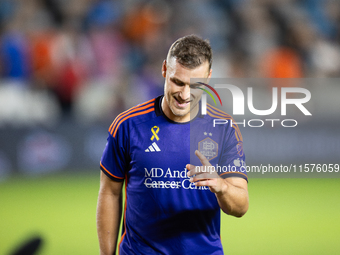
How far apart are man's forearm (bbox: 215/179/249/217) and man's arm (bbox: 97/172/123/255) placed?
67 cm

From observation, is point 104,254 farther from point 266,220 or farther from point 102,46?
point 102,46

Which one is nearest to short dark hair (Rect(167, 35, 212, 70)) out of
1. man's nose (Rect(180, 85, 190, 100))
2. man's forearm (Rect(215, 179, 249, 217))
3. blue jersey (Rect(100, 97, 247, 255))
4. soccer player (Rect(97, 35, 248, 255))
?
soccer player (Rect(97, 35, 248, 255))

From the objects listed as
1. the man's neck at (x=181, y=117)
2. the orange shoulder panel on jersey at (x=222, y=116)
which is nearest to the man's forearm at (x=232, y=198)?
the orange shoulder panel on jersey at (x=222, y=116)

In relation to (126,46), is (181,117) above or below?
below

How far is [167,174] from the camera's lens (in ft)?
8.19

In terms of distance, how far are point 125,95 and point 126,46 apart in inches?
59.7

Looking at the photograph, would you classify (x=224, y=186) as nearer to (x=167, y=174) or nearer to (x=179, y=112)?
(x=167, y=174)

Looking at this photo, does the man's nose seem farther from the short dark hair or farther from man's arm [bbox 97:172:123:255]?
man's arm [bbox 97:172:123:255]

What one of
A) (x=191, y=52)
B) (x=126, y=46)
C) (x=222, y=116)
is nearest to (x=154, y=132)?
(x=222, y=116)

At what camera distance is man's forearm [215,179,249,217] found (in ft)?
7.27

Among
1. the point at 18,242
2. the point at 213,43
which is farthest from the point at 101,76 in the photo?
the point at 18,242

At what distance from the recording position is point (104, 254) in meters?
2.65

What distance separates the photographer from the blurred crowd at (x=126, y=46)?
25.3ft

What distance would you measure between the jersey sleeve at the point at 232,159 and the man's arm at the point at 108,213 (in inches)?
25.0
